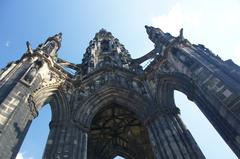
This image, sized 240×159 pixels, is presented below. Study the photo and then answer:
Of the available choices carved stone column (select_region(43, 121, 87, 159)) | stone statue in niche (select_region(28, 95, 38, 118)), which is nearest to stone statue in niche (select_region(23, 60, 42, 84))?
stone statue in niche (select_region(28, 95, 38, 118))

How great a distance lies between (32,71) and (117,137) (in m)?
7.03

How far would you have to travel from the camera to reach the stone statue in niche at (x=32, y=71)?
11.8 metres

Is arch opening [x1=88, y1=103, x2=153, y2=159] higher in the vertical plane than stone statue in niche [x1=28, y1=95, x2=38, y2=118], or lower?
higher

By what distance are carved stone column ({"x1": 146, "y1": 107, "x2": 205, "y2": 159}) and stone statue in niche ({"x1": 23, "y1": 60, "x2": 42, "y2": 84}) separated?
5.33 metres

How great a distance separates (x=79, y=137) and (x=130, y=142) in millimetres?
5655

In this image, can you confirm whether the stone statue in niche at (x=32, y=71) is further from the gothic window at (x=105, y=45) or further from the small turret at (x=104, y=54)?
the gothic window at (x=105, y=45)

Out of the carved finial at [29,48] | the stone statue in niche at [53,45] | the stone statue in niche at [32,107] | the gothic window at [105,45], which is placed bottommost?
the stone statue in niche at [32,107]

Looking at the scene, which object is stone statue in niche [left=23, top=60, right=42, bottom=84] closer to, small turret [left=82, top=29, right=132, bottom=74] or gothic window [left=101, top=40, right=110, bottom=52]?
small turret [left=82, top=29, right=132, bottom=74]

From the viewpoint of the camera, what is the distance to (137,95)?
48.4ft

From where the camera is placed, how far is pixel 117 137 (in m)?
17.3

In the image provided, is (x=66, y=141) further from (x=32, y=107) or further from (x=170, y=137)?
(x=170, y=137)

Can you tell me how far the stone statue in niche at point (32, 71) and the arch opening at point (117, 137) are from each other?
15.4 feet

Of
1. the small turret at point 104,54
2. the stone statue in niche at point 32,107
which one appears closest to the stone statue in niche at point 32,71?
the stone statue in niche at point 32,107

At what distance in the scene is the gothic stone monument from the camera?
9906 millimetres
